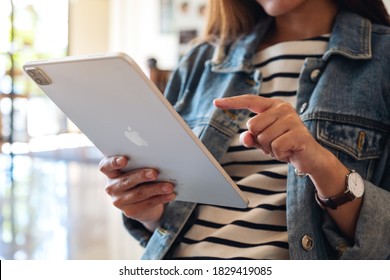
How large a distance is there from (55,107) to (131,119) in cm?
467

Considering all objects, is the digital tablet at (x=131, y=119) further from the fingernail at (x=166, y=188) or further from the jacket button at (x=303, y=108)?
the jacket button at (x=303, y=108)

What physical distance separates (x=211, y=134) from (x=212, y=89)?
4.0 inches

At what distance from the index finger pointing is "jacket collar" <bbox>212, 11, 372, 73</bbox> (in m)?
0.24

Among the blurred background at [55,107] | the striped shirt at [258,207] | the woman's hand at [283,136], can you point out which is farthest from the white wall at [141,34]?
the woman's hand at [283,136]

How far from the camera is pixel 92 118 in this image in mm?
562

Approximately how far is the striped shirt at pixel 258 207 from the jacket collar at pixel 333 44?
0.03 m

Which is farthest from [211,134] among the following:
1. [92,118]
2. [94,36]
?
[94,36]

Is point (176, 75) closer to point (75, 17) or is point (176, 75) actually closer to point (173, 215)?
point (173, 215)

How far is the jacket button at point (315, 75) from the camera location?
2.27ft

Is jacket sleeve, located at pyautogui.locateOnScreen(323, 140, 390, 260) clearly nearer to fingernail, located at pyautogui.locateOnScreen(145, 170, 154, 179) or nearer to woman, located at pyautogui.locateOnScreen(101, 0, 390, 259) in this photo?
woman, located at pyautogui.locateOnScreen(101, 0, 390, 259)

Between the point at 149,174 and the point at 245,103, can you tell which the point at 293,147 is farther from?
the point at 149,174

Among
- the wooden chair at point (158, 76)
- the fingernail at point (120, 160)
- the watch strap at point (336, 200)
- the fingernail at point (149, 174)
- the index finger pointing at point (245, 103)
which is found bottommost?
the wooden chair at point (158, 76)

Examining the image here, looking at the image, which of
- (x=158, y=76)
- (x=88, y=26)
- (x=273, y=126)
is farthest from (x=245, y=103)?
(x=88, y=26)

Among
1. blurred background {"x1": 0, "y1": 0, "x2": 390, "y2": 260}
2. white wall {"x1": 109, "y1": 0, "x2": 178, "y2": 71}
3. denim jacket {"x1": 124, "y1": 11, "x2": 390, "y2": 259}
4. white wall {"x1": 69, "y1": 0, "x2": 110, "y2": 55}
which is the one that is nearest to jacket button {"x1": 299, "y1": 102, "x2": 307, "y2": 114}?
denim jacket {"x1": 124, "y1": 11, "x2": 390, "y2": 259}
